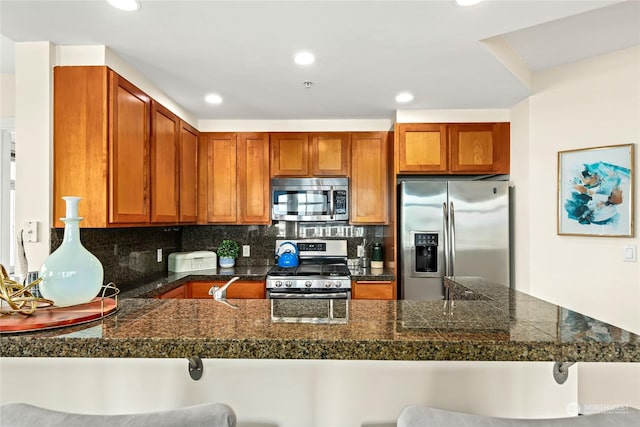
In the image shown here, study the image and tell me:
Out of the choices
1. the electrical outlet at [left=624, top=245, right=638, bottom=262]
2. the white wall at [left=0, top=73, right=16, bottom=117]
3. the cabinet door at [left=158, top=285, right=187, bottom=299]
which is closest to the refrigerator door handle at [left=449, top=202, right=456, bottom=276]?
the electrical outlet at [left=624, top=245, right=638, bottom=262]

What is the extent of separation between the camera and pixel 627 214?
251cm

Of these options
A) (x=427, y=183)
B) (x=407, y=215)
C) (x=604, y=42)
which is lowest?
(x=407, y=215)

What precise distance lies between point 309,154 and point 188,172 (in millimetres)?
1175

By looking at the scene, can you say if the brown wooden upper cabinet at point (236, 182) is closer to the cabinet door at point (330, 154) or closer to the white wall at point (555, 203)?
the cabinet door at point (330, 154)

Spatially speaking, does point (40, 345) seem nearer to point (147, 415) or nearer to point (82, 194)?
point (147, 415)

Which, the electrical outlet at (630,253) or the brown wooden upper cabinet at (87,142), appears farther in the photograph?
the electrical outlet at (630,253)

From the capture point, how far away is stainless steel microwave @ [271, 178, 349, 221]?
367 centimetres

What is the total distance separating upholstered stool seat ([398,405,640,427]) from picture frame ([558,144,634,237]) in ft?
7.54

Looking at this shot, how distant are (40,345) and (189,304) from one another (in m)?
0.46

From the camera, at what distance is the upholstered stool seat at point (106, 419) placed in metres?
0.73

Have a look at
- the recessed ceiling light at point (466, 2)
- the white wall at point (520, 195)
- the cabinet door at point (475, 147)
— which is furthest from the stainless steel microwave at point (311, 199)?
the recessed ceiling light at point (466, 2)

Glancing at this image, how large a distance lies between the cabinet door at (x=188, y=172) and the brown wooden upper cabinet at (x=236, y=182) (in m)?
0.10

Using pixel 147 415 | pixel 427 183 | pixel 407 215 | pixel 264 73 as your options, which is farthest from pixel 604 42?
pixel 147 415

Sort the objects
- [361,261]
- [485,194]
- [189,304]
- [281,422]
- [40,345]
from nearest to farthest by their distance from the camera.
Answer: [40,345] < [281,422] < [189,304] < [485,194] < [361,261]
